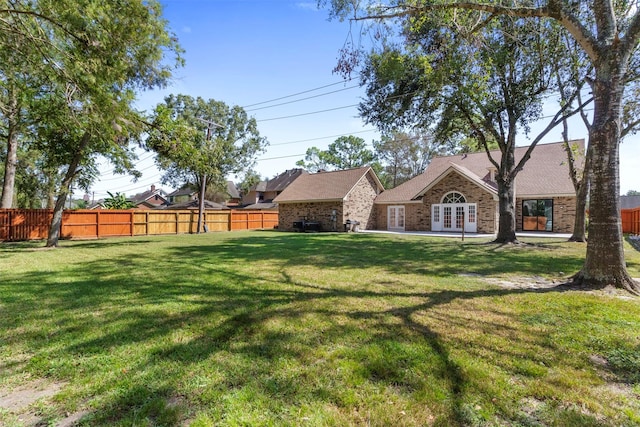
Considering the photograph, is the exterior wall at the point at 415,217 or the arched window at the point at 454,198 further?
the exterior wall at the point at 415,217

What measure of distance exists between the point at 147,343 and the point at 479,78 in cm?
1255

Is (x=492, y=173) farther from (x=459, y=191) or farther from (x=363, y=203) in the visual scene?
(x=363, y=203)

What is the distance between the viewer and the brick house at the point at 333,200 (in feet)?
76.7

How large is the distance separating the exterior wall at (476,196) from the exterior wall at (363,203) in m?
5.27

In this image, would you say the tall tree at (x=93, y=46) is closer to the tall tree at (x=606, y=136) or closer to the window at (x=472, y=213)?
the tall tree at (x=606, y=136)

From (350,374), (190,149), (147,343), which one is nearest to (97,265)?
(190,149)

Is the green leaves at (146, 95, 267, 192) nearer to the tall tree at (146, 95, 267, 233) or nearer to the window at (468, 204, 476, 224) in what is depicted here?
the tall tree at (146, 95, 267, 233)

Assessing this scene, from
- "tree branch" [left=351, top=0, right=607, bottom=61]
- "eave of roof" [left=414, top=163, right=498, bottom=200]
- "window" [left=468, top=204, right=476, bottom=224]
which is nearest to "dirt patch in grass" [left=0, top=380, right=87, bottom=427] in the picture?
"tree branch" [left=351, top=0, right=607, bottom=61]

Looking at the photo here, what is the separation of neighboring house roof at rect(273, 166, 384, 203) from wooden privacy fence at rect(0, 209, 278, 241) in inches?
176

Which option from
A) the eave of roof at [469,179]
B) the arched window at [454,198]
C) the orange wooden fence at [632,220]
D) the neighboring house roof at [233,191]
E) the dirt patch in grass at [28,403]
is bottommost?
the dirt patch in grass at [28,403]

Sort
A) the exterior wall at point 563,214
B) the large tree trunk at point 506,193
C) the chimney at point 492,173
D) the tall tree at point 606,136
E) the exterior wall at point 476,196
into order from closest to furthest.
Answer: the tall tree at point 606,136
the large tree trunk at point 506,193
the exterior wall at point 563,214
the exterior wall at point 476,196
the chimney at point 492,173

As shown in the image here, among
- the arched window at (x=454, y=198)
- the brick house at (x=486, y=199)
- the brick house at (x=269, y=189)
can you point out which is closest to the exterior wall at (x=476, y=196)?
the brick house at (x=486, y=199)

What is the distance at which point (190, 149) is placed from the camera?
12.2m

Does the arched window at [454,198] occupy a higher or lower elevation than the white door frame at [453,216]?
higher
